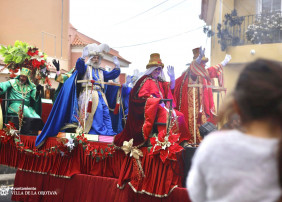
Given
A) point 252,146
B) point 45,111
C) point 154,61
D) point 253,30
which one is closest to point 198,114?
point 154,61

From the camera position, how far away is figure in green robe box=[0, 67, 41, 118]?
26.0ft

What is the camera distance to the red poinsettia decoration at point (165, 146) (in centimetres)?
498

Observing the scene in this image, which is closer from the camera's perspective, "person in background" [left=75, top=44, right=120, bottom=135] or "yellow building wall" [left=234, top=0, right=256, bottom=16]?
"person in background" [left=75, top=44, right=120, bottom=135]

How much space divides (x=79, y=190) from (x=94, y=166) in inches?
17.5

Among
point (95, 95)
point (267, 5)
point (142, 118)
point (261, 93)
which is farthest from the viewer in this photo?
point (267, 5)

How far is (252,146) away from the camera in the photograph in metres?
1.56

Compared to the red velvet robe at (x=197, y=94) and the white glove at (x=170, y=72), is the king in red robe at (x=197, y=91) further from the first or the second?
the white glove at (x=170, y=72)


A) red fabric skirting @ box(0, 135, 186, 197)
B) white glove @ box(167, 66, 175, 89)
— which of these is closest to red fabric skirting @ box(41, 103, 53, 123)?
red fabric skirting @ box(0, 135, 186, 197)

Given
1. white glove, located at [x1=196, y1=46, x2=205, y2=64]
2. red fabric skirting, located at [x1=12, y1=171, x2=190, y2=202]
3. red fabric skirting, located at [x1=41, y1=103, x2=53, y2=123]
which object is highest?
white glove, located at [x1=196, y1=46, x2=205, y2=64]

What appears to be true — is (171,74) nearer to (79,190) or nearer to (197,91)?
(197,91)

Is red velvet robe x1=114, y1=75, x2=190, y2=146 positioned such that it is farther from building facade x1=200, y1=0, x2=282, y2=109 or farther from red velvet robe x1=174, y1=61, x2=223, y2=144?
building facade x1=200, y1=0, x2=282, y2=109

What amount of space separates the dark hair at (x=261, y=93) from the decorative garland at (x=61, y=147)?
14.0 feet

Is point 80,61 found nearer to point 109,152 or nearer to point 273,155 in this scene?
point 109,152

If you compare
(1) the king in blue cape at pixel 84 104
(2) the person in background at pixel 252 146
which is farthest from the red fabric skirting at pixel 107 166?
(2) the person in background at pixel 252 146
